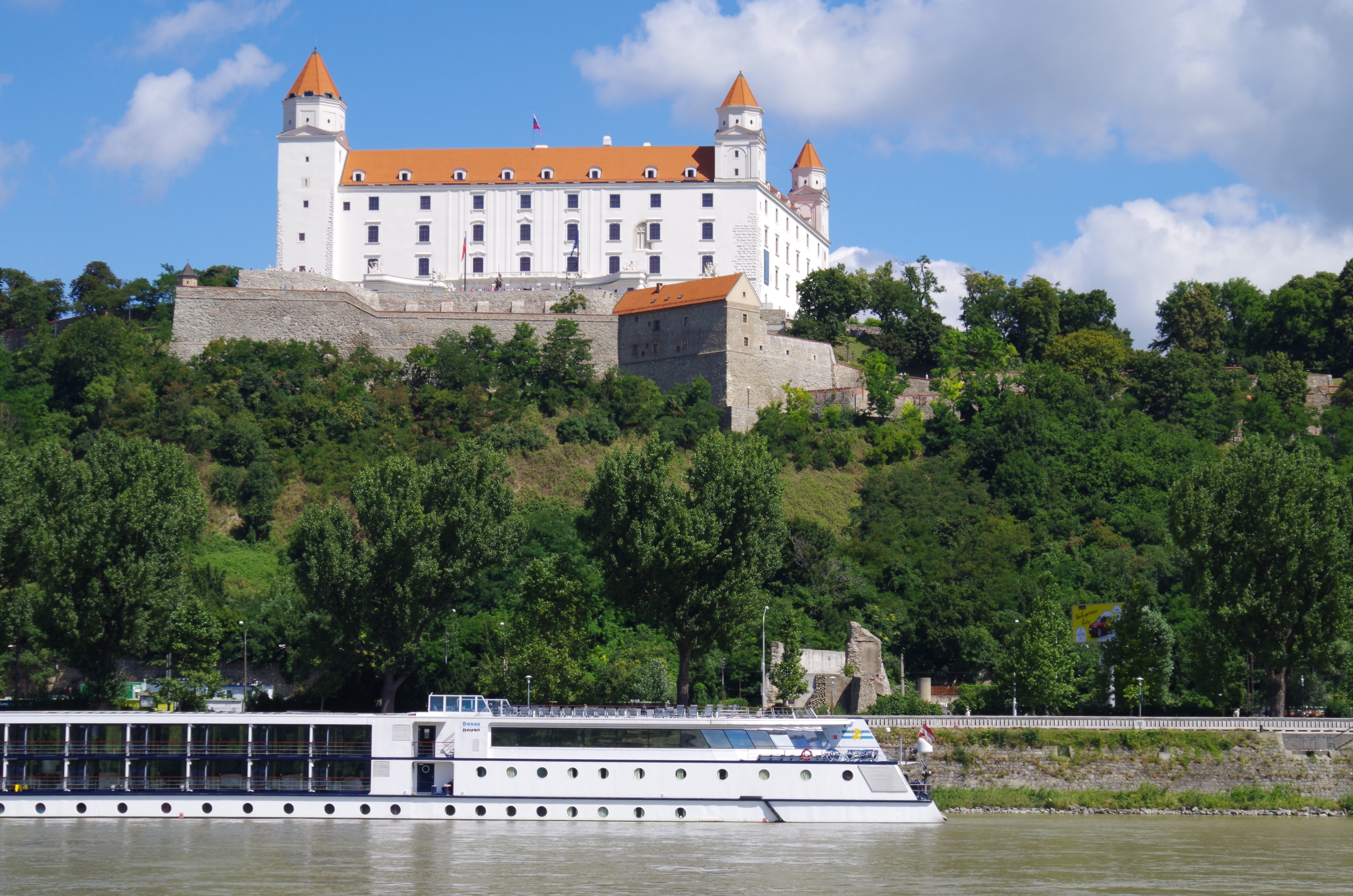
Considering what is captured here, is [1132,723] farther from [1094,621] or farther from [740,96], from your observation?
[740,96]

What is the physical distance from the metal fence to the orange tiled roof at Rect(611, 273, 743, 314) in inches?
1557

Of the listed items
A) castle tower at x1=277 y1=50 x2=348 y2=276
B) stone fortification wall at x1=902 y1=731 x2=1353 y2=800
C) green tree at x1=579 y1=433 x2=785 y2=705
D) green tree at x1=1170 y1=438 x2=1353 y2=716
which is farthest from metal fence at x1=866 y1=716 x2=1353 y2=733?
castle tower at x1=277 y1=50 x2=348 y2=276

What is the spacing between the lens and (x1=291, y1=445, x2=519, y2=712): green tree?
147 ft

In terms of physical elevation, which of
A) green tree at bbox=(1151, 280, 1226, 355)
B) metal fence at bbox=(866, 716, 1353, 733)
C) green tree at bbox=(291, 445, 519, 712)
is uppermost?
green tree at bbox=(1151, 280, 1226, 355)

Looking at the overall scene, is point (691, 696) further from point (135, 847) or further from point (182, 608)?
point (135, 847)

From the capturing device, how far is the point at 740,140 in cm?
9212

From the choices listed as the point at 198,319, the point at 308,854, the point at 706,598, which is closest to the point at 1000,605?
the point at 706,598

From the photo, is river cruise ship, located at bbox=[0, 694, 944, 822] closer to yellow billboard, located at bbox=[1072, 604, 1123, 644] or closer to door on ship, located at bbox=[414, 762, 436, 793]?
door on ship, located at bbox=[414, 762, 436, 793]

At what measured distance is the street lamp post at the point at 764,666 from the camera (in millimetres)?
45188

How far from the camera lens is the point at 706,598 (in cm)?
4412

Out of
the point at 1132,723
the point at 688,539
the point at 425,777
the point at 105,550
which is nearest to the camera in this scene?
the point at 425,777

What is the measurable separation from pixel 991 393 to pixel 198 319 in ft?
141

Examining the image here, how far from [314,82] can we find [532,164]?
14050 millimetres

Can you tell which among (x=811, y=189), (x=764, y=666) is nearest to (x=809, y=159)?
(x=811, y=189)
